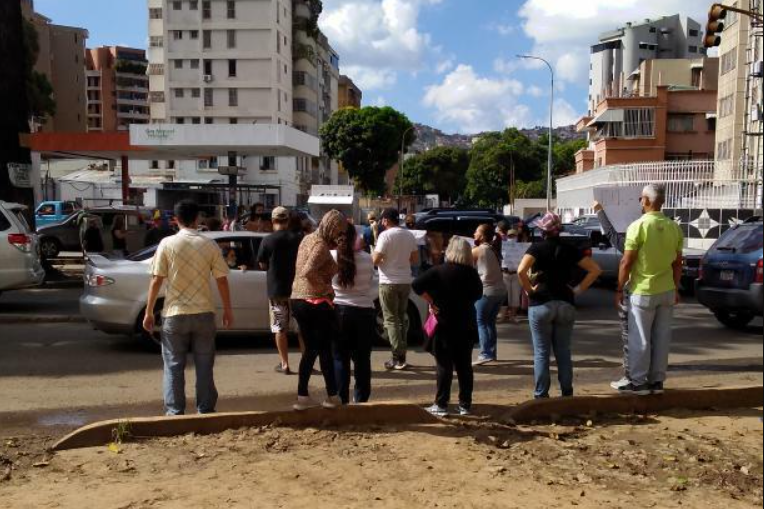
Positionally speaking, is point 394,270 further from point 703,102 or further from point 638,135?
point 703,102

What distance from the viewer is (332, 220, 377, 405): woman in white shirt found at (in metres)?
6.15

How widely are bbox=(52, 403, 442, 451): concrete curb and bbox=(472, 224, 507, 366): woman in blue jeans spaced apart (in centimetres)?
296

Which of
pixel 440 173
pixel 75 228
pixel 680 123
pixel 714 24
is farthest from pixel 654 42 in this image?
pixel 75 228

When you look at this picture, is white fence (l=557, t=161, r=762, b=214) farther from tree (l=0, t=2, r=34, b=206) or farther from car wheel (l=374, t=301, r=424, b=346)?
tree (l=0, t=2, r=34, b=206)

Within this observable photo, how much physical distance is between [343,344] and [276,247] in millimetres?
1744

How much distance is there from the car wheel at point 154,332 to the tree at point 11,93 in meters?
8.46

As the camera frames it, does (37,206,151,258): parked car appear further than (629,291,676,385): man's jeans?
Yes

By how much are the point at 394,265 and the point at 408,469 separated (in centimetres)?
317

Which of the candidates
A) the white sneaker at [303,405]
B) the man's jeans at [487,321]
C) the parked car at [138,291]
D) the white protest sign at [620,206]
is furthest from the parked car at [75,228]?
the white sneaker at [303,405]

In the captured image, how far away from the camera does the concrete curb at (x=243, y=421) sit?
17.4 feet

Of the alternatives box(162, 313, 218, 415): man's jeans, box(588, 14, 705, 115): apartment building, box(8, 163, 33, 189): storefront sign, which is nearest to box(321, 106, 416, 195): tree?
box(588, 14, 705, 115): apartment building

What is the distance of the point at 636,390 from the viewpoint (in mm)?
6539

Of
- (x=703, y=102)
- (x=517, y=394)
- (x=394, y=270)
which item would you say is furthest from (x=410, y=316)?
(x=703, y=102)

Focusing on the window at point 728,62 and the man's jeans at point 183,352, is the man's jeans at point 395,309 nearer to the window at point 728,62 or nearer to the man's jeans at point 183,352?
the man's jeans at point 183,352
